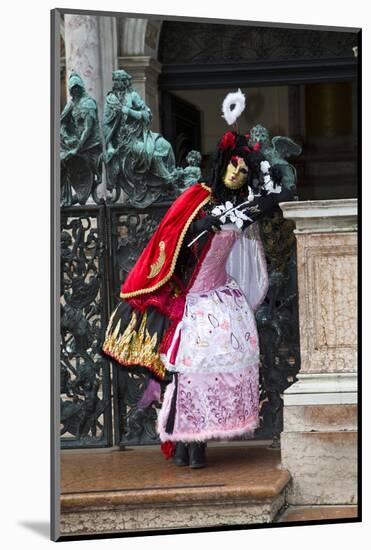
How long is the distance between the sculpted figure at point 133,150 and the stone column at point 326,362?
65 centimetres

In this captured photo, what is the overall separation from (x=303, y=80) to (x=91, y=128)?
1.10 metres

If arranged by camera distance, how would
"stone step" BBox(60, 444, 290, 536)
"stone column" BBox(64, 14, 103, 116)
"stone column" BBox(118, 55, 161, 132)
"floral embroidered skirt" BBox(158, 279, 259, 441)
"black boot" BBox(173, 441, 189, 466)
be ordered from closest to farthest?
"stone step" BBox(60, 444, 290, 536), "stone column" BBox(64, 14, 103, 116), "floral embroidered skirt" BBox(158, 279, 259, 441), "black boot" BBox(173, 441, 189, 466), "stone column" BBox(118, 55, 161, 132)

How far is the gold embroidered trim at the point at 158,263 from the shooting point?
826 cm

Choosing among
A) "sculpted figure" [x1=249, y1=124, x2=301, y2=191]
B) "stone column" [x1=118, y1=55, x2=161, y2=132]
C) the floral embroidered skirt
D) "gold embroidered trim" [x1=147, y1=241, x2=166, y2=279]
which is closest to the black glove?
"gold embroidered trim" [x1=147, y1=241, x2=166, y2=279]

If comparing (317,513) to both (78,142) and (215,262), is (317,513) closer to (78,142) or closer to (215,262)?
(215,262)

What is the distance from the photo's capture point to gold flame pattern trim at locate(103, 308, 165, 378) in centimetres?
829

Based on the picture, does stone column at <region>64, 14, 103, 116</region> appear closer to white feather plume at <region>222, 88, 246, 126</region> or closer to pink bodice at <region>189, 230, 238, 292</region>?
white feather plume at <region>222, 88, 246, 126</region>

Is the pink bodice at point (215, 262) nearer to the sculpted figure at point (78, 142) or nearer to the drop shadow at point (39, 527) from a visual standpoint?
the sculpted figure at point (78, 142)

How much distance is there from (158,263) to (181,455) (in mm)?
937

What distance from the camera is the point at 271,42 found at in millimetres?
8414

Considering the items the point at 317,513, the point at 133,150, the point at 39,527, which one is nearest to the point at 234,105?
the point at 133,150

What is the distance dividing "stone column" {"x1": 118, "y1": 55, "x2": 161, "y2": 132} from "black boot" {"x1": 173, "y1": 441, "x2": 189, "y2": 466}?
154cm

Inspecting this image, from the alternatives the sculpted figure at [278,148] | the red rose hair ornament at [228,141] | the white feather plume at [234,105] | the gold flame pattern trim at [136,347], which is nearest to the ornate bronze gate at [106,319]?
the gold flame pattern trim at [136,347]

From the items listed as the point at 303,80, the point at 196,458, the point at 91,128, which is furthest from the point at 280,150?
the point at 196,458
